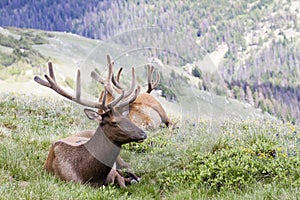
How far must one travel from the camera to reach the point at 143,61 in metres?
8.57

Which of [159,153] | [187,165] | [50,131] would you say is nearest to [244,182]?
[187,165]

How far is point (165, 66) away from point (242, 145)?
1.97 meters

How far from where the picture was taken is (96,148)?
7.27 meters

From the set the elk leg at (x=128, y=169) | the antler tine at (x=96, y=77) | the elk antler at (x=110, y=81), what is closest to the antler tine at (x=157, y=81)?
the elk antler at (x=110, y=81)

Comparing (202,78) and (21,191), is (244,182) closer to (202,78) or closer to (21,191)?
(202,78)

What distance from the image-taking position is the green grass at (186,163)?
6.29 metres

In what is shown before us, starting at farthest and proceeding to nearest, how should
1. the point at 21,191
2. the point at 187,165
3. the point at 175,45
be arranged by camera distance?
the point at 175,45
the point at 187,165
the point at 21,191

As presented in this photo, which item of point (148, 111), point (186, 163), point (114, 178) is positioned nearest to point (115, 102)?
point (114, 178)

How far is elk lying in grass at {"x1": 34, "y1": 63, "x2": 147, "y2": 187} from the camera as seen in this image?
704 centimetres

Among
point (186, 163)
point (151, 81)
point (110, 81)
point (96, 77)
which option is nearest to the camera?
point (110, 81)

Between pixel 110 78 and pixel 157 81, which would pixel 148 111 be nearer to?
pixel 157 81

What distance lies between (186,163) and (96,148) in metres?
1.66

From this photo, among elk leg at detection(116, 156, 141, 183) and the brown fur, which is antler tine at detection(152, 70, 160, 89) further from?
the brown fur

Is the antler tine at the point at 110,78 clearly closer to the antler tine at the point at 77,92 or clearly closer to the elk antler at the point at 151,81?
the antler tine at the point at 77,92
